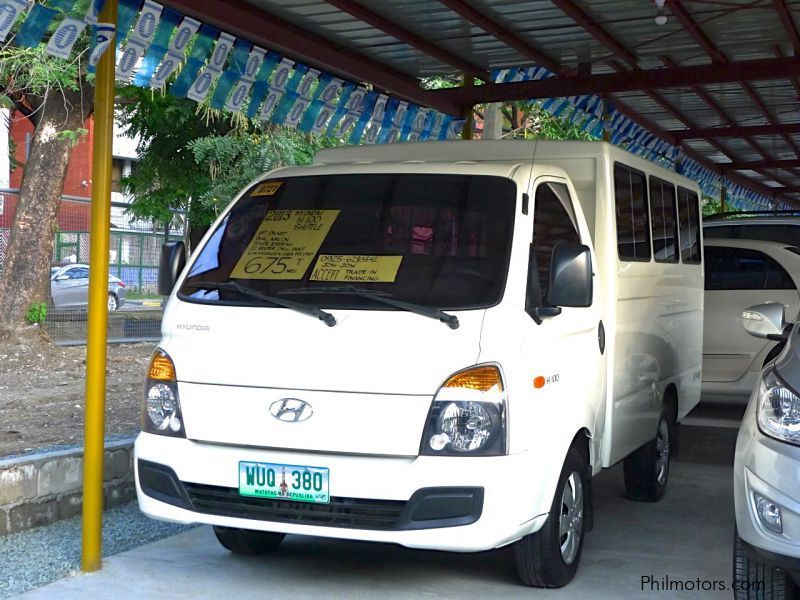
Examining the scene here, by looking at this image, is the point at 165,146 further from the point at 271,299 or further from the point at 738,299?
the point at 271,299

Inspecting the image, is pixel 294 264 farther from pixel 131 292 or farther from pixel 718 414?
pixel 131 292

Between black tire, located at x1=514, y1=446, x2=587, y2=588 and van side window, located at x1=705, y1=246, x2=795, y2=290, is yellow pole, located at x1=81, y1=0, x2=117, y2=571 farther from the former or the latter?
van side window, located at x1=705, y1=246, x2=795, y2=290

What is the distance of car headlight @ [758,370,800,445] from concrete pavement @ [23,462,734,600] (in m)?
1.30

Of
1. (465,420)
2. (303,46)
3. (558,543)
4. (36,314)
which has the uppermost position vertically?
(303,46)

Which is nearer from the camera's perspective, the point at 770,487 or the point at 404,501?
the point at 770,487

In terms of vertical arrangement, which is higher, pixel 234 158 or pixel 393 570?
pixel 234 158

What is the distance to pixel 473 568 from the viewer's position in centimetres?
549

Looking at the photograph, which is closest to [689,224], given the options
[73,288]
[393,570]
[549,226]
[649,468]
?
[649,468]

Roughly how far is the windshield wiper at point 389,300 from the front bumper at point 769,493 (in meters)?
1.33

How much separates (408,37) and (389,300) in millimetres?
5242

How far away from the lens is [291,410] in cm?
463

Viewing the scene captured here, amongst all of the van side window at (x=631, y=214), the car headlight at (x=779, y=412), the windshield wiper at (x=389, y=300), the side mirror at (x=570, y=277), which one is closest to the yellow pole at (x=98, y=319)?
the windshield wiper at (x=389, y=300)

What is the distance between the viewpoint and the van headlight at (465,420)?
4.49m

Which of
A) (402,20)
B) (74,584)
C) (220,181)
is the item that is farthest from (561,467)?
(220,181)
